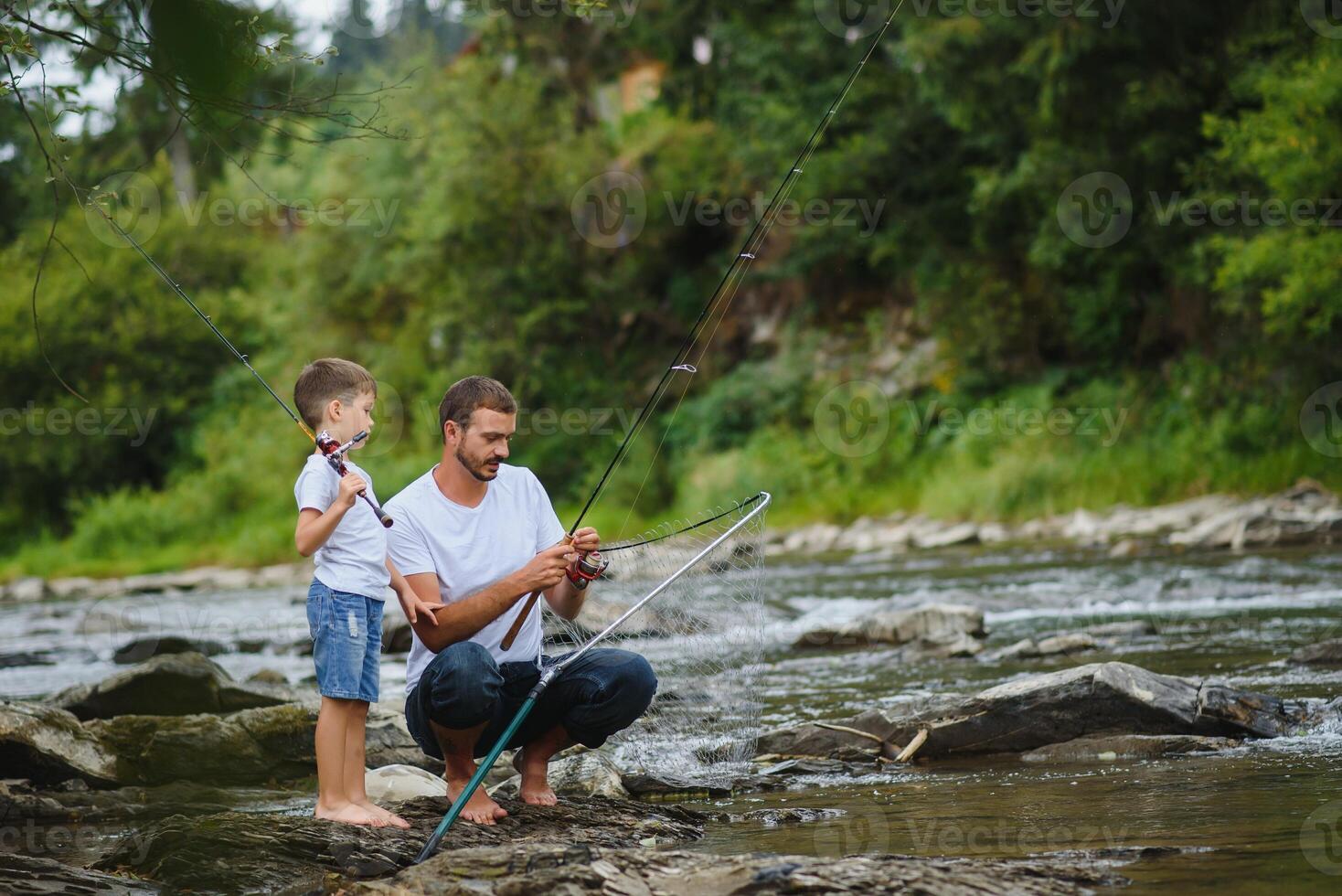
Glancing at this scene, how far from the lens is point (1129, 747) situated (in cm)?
445

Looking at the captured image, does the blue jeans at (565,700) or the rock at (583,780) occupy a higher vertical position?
the blue jeans at (565,700)

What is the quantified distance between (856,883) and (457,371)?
23.9 metres

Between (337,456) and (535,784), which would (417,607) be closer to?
(337,456)

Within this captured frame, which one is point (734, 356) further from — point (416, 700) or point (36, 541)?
point (416, 700)

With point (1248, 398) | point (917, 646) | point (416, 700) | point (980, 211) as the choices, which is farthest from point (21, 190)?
point (416, 700)

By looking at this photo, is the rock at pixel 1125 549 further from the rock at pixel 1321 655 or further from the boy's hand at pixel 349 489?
the boy's hand at pixel 349 489

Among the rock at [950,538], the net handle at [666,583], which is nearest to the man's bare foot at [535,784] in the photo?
the net handle at [666,583]

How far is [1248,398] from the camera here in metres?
16.3

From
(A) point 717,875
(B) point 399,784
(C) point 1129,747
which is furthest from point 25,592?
(A) point 717,875

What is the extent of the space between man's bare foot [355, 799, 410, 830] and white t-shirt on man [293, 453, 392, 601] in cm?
56

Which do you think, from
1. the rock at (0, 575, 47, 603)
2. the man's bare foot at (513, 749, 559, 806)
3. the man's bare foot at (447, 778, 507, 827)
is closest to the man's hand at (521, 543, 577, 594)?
the man's bare foot at (447, 778, 507, 827)

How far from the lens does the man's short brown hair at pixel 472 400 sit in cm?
375

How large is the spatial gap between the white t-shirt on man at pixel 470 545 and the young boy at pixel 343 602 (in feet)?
0.27

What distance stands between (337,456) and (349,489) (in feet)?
0.51
